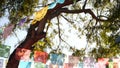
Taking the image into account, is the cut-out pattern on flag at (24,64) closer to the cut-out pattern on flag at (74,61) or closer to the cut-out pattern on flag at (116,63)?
the cut-out pattern on flag at (74,61)

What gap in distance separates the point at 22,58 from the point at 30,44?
65 cm

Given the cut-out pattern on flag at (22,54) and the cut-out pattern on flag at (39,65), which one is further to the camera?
the cut-out pattern on flag at (39,65)

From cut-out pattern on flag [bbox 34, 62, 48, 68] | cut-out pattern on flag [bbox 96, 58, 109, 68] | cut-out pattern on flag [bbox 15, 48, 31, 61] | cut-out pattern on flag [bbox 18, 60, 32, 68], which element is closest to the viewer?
cut-out pattern on flag [bbox 18, 60, 32, 68]

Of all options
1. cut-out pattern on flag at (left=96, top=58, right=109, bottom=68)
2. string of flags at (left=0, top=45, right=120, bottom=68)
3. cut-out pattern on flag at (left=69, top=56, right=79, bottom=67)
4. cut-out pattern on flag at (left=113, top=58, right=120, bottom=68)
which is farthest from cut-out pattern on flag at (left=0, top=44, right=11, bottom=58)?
cut-out pattern on flag at (left=113, top=58, right=120, bottom=68)

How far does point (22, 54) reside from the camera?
818 centimetres

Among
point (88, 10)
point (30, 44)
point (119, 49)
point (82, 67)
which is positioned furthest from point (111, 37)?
point (30, 44)

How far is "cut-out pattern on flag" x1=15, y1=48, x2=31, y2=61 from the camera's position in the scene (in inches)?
322

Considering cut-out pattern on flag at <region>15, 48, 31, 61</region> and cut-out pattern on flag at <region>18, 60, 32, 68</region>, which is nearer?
cut-out pattern on flag at <region>18, 60, 32, 68</region>

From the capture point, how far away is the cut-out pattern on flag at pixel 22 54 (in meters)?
8.19

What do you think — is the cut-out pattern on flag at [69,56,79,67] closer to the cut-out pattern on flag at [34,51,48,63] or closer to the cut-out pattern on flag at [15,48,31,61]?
the cut-out pattern on flag at [34,51,48,63]

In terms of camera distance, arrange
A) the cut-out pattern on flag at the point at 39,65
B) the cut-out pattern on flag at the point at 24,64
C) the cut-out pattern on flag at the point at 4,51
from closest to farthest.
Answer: the cut-out pattern on flag at the point at 4,51 → the cut-out pattern on flag at the point at 24,64 → the cut-out pattern on flag at the point at 39,65

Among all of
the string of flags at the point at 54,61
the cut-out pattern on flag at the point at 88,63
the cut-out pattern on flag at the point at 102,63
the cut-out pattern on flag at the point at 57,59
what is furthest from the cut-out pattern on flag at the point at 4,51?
the cut-out pattern on flag at the point at 102,63

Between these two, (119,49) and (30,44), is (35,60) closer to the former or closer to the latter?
(30,44)

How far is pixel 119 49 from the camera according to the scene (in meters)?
10.6
